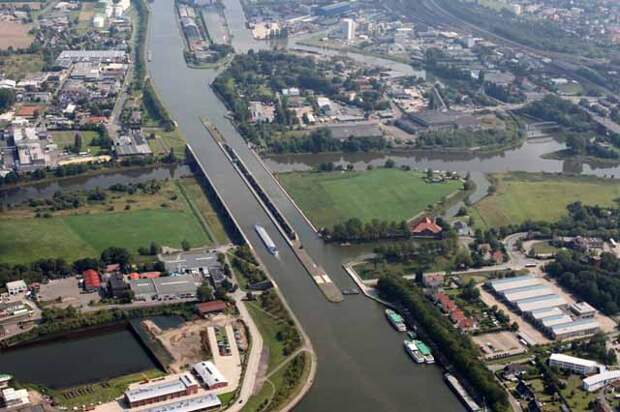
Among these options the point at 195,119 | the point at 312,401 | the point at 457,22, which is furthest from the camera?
the point at 457,22

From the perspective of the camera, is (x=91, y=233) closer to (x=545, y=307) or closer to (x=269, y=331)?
(x=269, y=331)

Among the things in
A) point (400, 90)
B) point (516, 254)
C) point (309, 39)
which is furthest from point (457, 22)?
point (516, 254)

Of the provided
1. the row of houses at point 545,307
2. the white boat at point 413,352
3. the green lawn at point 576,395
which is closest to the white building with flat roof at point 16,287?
the white boat at point 413,352

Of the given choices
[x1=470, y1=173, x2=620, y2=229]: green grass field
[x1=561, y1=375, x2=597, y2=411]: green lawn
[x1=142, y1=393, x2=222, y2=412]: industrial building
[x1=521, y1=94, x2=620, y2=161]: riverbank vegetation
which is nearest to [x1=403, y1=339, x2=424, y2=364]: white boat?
[x1=561, y1=375, x2=597, y2=411]: green lawn

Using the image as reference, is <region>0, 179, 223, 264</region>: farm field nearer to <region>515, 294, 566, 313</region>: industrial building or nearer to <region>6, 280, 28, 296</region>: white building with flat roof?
<region>6, 280, 28, 296</region>: white building with flat roof

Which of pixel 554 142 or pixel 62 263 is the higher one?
pixel 62 263

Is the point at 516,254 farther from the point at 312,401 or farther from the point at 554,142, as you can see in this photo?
the point at 554,142
